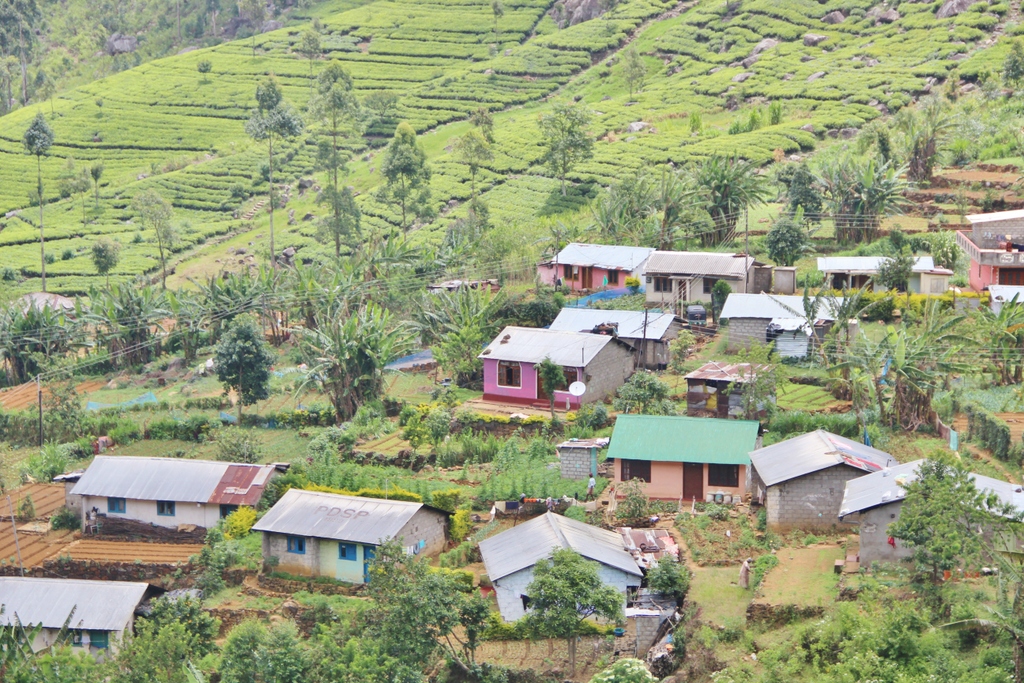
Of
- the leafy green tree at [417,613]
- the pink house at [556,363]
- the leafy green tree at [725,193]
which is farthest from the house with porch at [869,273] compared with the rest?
the leafy green tree at [417,613]

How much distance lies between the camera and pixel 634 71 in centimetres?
9169

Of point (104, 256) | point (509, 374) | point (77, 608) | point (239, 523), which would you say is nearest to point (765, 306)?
point (509, 374)

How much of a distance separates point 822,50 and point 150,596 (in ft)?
240

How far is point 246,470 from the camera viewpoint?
38250 mm

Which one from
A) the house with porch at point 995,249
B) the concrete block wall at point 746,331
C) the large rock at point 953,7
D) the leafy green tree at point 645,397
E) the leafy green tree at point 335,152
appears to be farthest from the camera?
the large rock at point 953,7

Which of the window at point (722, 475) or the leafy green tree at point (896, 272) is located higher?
the leafy green tree at point (896, 272)

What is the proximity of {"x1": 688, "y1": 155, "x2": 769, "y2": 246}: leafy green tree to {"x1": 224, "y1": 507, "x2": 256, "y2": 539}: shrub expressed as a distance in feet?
88.9

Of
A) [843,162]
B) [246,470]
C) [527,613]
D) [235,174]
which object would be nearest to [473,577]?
[527,613]

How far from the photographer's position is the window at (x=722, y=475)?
118 ft

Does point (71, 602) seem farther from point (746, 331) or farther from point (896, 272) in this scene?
point (896, 272)

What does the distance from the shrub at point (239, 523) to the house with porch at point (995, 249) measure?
27306 mm

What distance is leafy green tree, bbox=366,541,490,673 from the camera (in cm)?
2783

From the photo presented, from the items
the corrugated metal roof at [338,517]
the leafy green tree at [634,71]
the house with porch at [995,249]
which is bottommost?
the corrugated metal roof at [338,517]

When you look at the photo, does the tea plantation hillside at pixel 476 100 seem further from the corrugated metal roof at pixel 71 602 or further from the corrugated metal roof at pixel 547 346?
the corrugated metal roof at pixel 71 602
